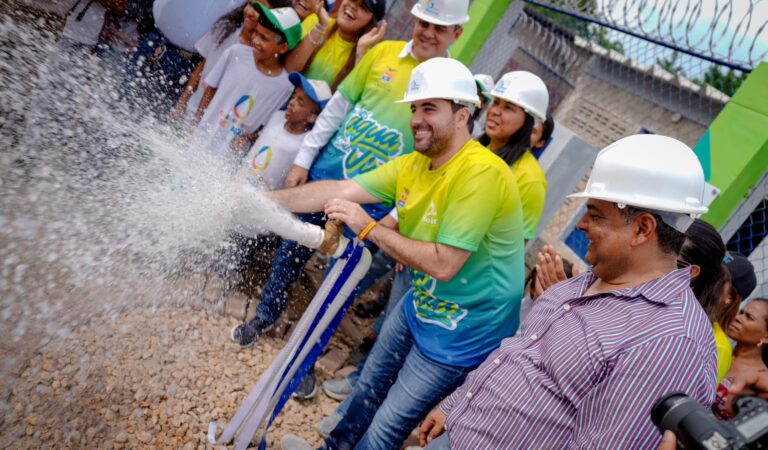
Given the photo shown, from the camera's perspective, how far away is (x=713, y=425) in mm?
1152

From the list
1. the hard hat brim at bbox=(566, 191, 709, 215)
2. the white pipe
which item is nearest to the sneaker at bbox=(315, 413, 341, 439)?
the white pipe

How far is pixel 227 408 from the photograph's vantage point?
10.7 ft

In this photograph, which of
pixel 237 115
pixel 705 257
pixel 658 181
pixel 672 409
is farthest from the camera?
pixel 237 115

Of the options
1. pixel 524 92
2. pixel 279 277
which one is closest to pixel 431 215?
pixel 524 92

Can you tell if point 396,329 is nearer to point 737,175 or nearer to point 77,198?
point 737,175

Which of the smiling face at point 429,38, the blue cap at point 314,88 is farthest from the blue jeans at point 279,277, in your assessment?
the smiling face at point 429,38

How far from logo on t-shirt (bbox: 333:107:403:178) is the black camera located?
2491mm

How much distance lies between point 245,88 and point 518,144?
2104 mm

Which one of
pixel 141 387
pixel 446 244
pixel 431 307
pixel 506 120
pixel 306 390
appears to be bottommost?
pixel 141 387

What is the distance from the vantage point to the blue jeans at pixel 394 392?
2.62 meters

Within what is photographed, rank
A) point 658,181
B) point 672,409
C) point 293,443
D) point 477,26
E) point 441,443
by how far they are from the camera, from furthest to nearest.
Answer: point 477,26
point 293,443
point 441,443
point 658,181
point 672,409

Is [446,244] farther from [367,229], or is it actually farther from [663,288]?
[663,288]

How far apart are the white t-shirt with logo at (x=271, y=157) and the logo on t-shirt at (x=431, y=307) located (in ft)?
Answer: 5.24

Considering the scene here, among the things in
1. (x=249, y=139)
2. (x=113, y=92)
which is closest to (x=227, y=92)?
(x=249, y=139)
